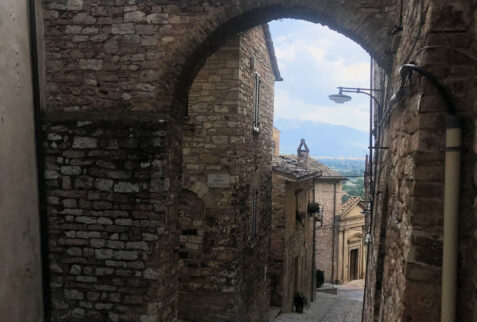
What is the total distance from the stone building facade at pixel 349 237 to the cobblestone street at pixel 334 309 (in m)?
3.08

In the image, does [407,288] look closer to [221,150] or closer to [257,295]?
[221,150]

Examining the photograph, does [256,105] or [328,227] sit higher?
[256,105]

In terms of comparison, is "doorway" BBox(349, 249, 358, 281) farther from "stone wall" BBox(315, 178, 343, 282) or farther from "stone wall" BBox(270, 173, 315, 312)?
"stone wall" BBox(270, 173, 315, 312)

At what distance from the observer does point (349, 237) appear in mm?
26984

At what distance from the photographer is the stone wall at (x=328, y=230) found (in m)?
26.0

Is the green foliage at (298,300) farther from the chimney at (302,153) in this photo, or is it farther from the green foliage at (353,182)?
the chimney at (302,153)

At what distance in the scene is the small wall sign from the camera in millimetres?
8367

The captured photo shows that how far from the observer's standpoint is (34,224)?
5.15 meters

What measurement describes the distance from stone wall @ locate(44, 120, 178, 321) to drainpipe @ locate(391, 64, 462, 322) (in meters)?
3.25

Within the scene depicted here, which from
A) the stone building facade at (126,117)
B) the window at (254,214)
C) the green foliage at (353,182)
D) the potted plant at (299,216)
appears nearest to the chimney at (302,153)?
the green foliage at (353,182)

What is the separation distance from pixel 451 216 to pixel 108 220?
3.87 m

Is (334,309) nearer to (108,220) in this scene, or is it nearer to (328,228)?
(328,228)

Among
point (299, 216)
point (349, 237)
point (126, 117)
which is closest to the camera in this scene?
point (126, 117)

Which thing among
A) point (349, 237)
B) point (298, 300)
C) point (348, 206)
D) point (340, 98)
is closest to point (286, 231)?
point (298, 300)
